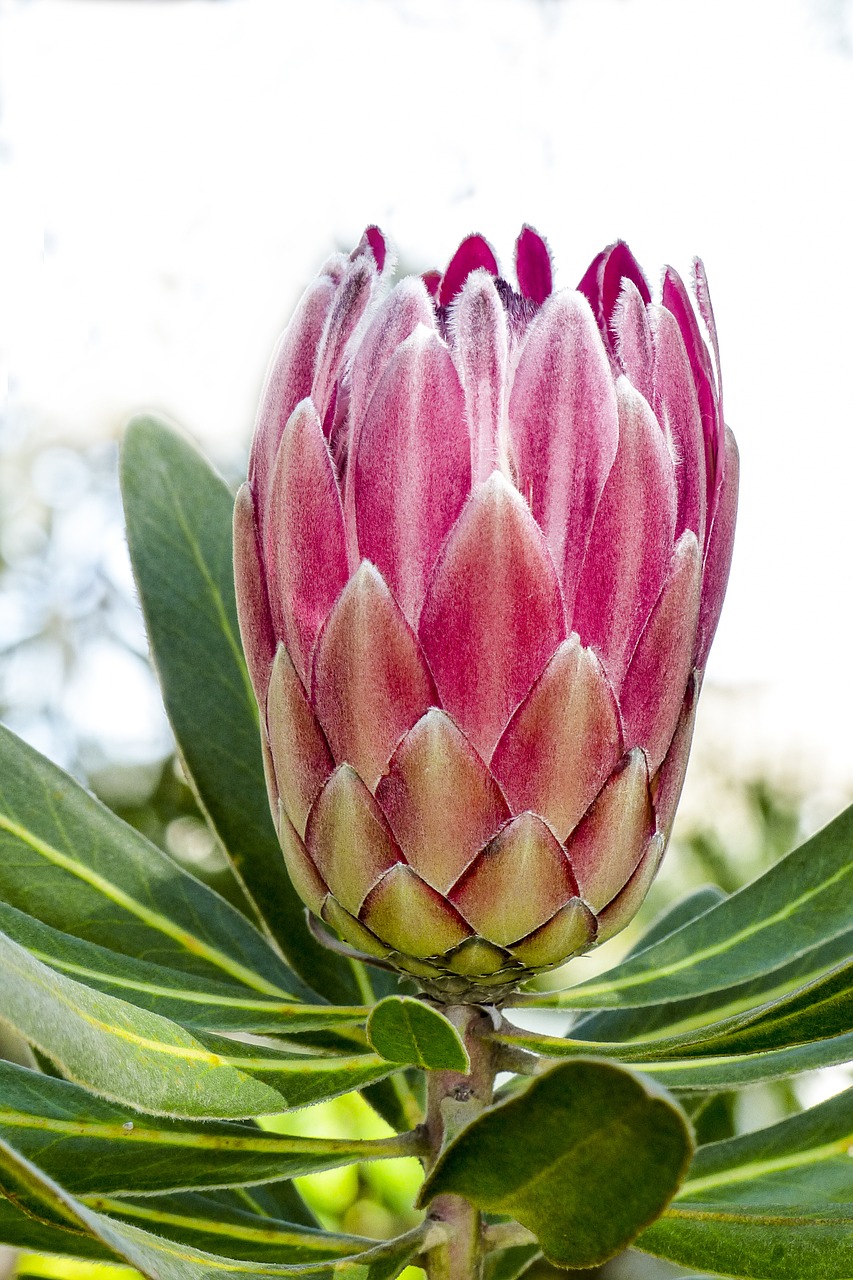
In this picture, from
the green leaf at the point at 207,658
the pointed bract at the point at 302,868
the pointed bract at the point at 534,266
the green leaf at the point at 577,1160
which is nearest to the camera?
the green leaf at the point at 577,1160

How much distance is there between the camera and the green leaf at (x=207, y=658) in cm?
105

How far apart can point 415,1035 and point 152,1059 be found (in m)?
0.14

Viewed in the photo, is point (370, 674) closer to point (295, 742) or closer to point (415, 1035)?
point (295, 742)

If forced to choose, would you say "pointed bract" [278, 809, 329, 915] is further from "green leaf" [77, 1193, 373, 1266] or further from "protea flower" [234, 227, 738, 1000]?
"green leaf" [77, 1193, 373, 1266]

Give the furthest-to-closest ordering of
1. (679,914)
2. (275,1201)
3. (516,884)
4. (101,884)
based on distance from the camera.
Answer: (679,914) → (275,1201) → (101,884) → (516,884)

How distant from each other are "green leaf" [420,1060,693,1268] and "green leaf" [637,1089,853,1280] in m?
0.20

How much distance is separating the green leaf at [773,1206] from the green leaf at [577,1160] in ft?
0.65

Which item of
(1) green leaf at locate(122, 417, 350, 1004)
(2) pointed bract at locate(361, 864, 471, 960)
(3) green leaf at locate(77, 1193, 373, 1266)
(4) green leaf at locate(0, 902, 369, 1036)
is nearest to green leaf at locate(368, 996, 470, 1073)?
(2) pointed bract at locate(361, 864, 471, 960)

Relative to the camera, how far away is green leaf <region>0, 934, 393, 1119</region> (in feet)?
1.86

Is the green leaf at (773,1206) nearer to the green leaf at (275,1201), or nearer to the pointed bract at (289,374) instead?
the green leaf at (275,1201)

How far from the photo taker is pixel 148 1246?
2.09ft

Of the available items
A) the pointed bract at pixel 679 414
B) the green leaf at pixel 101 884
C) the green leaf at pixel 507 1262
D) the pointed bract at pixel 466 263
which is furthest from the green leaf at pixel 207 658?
the pointed bract at pixel 679 414

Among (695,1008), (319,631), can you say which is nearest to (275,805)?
(319,631)

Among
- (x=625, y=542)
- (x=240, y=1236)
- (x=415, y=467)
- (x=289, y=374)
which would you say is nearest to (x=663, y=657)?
(x=625, y=542)
